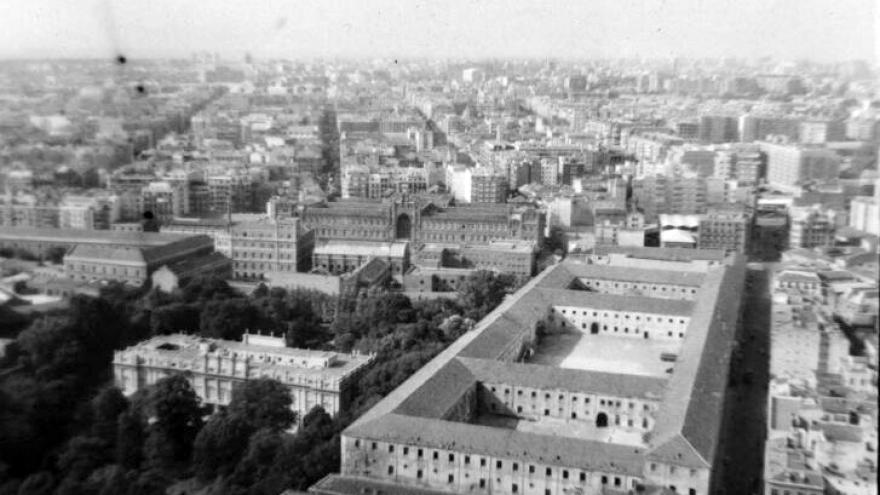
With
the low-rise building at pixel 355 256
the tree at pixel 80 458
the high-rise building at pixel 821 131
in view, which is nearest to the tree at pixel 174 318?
the tree at pixel 80 458

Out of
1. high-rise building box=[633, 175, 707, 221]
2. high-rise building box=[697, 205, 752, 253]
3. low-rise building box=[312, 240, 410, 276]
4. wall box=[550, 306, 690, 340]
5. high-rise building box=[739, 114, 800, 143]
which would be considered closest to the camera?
wall box=[550, 306, 690, 340]

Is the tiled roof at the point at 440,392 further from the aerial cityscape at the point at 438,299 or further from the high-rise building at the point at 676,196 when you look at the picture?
the high-rise building at the point at 676,196

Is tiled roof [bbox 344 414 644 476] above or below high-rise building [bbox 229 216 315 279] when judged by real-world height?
below

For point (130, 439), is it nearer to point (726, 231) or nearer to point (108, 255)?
point (108, 255)

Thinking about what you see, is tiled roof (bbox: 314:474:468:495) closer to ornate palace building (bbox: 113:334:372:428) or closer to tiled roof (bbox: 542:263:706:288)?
ornate palace building (bbox: 113:334:372:428)

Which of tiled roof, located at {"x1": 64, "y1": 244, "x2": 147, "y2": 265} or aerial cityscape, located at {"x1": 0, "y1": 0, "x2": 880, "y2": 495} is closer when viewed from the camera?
aerial cityscape, located at {"x1": 0, "y1": 0, "x2": 880, "y2": 495}

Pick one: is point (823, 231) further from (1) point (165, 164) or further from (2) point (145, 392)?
(1) point (165, 164)

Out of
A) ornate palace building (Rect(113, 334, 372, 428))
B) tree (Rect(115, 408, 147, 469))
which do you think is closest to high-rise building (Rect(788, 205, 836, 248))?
ornate palace building (Rect(113, 334, 372, 428))
